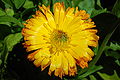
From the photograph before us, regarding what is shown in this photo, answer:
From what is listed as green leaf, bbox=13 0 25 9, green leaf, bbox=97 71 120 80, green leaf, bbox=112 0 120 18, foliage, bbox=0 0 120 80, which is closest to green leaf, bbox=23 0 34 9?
foliage, bbox=0 0 120 80

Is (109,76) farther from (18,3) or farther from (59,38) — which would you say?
(18,3)

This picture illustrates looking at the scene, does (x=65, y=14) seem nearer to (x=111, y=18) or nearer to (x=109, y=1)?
(x=111, y=18)

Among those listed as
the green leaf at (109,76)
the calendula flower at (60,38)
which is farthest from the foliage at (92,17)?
the calendula flower at (60,38)

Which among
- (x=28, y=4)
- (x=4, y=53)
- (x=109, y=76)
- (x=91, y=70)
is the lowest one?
(x=109, y=76)

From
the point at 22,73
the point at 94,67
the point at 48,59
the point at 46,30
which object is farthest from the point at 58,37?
the point at 22,73

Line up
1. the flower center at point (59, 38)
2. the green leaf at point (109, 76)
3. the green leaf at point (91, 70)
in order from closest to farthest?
1. the flower center at point (59, 38)
2. the green leaf at point (91, 70)
3. the green leaf at point (109, 76)

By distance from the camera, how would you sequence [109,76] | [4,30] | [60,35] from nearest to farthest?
[60,35], [4,30], [109,76]

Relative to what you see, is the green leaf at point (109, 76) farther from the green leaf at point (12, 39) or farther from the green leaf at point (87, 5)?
the green leaf at point (12, 39)

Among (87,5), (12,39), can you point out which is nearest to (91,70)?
(87,5)
